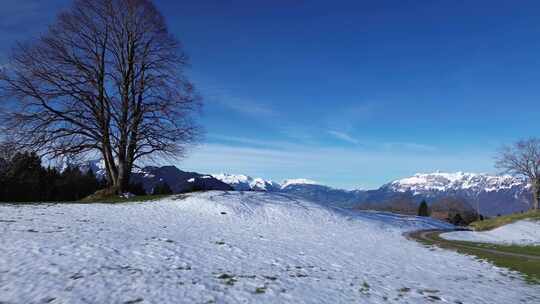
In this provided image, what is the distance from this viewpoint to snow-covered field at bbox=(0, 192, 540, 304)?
8398mm

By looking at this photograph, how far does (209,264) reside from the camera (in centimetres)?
1176

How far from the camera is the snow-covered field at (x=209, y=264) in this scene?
8.40 metres

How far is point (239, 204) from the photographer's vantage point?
88.4 ft

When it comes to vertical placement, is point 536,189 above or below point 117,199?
above

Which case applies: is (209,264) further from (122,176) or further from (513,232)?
(513,232)

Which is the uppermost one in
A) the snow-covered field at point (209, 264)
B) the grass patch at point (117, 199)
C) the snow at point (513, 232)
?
the grass patch at point (117, 199)

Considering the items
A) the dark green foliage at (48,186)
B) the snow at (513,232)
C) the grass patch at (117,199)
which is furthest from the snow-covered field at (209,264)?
the dark green foliage at (48,186)

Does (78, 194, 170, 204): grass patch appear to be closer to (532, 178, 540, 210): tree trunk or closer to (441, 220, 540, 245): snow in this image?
(441, 220, 540, 245): snow

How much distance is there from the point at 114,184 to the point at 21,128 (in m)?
7.93

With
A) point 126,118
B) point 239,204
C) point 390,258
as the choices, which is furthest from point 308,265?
point 126,118

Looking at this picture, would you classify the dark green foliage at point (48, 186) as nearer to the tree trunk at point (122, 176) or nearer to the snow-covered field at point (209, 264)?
the tree trunk at point (122, 176)

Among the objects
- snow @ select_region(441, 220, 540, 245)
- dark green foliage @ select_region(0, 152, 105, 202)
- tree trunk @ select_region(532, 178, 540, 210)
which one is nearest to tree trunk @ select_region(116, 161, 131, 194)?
dark green foliage @ select_region(0, 152, 105, 202)

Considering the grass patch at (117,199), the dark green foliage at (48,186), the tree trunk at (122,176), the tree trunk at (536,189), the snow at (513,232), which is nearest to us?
the grass patch at (117,199)

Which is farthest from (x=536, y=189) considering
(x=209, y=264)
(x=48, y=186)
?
(x=48, y=186)
